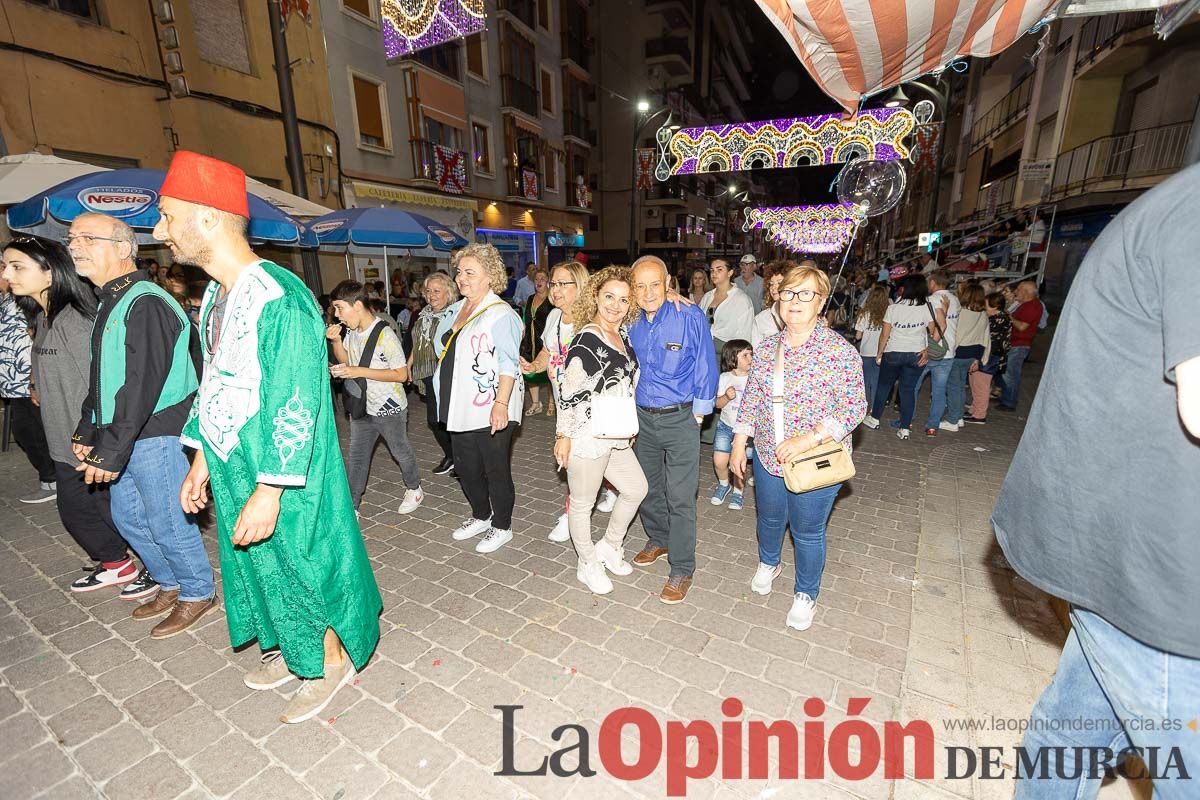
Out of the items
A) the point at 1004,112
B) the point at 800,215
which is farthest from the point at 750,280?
the point at 800,215

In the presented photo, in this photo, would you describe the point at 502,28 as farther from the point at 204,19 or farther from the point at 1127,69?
the point at 1127,69

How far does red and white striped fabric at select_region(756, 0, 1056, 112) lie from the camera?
2.71 m

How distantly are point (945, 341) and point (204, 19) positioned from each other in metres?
15.8

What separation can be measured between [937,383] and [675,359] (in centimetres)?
564

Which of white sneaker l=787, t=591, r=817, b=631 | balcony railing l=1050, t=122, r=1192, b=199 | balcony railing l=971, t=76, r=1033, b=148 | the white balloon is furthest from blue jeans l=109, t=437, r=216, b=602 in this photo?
balcony railing l=971, t=76, r=1033, b=148

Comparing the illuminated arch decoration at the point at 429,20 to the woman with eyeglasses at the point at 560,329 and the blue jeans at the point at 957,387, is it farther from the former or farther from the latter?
the blue jeans at the point at 957,387

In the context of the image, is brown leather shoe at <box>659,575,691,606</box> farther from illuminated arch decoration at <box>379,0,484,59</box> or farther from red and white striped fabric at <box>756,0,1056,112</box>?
illuminated arch decoration at <box>379,0,484,59</box>

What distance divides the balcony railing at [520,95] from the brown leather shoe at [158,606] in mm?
23335

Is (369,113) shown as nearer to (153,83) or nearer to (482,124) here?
(482,124)

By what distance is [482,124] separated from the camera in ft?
68.3

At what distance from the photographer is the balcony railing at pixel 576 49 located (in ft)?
87.3

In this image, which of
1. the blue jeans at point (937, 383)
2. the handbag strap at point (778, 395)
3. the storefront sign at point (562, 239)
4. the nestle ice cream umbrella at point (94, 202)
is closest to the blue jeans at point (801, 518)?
the handbag strap at point (778, 395)

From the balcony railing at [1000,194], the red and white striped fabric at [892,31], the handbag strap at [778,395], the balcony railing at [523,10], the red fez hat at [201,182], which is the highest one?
the balcony railing at [523,10]

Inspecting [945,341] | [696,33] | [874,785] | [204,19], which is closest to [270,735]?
[874,785]
